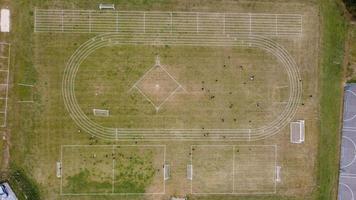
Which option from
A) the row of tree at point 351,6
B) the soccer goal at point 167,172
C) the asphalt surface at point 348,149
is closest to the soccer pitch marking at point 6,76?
the soccer goal at point 167,172

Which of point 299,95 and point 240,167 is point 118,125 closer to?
point 240,167

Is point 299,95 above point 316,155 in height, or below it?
above

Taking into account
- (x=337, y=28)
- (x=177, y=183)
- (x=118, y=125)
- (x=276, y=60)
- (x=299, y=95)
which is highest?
(x=337, y=28)

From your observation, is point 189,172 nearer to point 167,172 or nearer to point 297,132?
point 167,172

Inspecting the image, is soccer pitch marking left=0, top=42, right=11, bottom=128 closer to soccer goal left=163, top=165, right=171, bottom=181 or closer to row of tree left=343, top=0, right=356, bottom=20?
soccer goal left=163, top=165, right=171, bottom=181

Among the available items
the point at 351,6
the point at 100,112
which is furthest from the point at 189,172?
the point at 351,6

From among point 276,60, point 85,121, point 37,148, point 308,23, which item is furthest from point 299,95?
point 37,148
